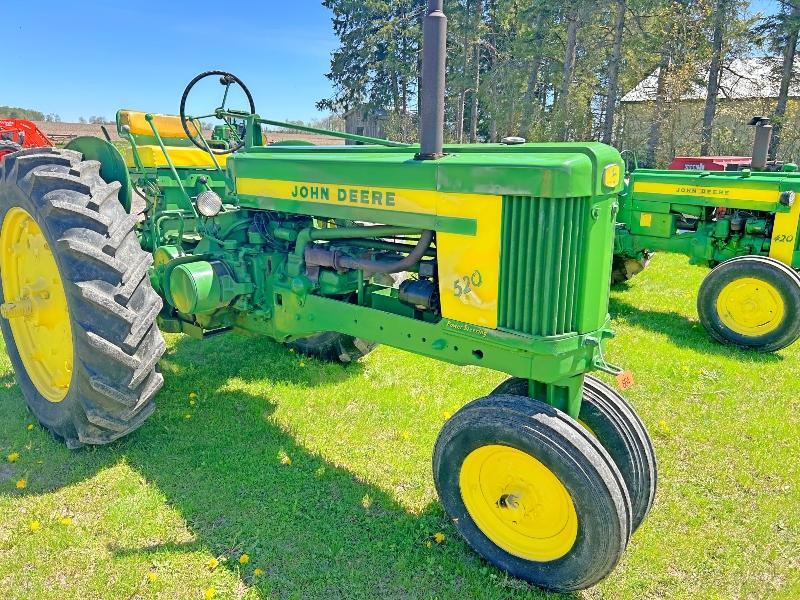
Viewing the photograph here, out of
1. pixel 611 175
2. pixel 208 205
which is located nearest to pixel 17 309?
pixel 208 205

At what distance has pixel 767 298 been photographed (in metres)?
5.73

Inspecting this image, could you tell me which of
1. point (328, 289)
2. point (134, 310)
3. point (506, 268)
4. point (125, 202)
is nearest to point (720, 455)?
point (506, 268)

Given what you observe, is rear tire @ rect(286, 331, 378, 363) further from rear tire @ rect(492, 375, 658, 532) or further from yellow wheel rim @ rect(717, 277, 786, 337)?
yellow wheel rim @ rect(717, 277, 786, 337)

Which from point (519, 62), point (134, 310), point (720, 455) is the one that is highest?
point (519, 62)

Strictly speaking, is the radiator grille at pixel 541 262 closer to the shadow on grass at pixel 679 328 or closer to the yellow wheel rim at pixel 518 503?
the yellow wheel rim at pixel 518 503

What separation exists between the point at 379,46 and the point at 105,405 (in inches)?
1203

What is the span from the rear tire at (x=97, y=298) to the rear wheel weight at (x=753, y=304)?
506cm

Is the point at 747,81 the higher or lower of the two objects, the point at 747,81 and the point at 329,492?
the higher

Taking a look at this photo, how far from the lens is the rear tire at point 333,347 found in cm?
478

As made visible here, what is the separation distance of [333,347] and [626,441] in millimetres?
2640

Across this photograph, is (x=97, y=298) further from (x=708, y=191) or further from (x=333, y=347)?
(x=708, y=191)

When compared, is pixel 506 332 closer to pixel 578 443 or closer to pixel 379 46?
pixel 578 443

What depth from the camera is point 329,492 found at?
3.27 meters

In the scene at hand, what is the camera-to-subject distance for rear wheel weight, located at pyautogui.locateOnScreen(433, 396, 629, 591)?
230cm
